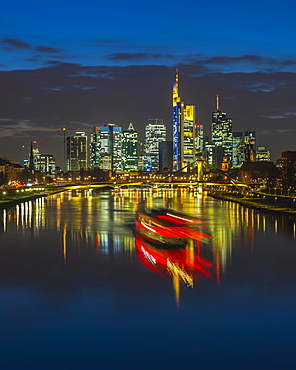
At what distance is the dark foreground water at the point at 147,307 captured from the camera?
1080 centimetres

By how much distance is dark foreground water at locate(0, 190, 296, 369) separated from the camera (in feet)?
35.4

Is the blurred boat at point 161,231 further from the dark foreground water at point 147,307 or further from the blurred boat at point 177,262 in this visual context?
the dark foreground water at point 147,307

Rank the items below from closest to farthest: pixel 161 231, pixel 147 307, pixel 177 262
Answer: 1. pixel 147 307
2. pixel 177 262
3. pixel 161 231

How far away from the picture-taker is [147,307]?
47.4 feet

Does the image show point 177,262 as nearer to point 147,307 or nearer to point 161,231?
point 147,307

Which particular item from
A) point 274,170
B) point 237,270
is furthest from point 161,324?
point 274,170

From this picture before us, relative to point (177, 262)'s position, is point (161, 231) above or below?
above

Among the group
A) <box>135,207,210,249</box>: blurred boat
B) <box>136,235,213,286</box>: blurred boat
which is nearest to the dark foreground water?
<box>136,235,213,286</box>: blurred boat

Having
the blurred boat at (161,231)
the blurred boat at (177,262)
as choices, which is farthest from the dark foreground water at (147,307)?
the blurred boat at (161,231)

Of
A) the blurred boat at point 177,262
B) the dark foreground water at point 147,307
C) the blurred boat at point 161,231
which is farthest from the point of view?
the blurred boat at point 161,231

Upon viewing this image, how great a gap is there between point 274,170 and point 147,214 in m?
159

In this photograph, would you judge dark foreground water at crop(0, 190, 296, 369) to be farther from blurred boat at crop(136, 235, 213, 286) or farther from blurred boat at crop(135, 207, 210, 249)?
blurred boat at crop(135, 207, 210, 249)

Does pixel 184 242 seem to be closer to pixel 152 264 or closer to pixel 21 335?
pixel 152 264

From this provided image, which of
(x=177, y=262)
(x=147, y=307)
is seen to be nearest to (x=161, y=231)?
(x=177, y=262)
